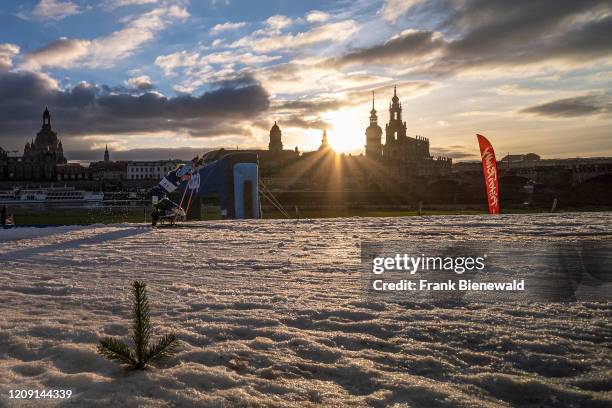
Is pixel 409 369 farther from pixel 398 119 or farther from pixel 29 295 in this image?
pixel 398 119

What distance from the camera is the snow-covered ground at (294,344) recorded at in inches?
115

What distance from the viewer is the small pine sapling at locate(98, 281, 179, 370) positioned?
3170mm

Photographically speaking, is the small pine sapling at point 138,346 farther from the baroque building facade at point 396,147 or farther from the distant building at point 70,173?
the distant building at point 70,173

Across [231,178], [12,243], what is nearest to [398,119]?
[231,178]

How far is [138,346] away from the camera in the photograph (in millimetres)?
3244

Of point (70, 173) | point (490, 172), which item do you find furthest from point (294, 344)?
point (70, 173)

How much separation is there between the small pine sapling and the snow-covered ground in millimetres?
103

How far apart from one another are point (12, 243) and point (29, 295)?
313 inches

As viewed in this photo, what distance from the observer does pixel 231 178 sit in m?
24.9

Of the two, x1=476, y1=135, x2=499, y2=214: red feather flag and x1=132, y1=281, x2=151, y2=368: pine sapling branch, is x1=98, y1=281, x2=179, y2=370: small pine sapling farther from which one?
x1=476, y1=135, x2=499, y2=214: red feather flag

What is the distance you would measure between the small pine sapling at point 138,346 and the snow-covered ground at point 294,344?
103 mm

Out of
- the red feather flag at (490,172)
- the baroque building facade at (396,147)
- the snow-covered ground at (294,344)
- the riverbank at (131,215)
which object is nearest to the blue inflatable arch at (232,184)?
the riverbank at (131,215)

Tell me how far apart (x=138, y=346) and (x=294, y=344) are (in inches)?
51.0

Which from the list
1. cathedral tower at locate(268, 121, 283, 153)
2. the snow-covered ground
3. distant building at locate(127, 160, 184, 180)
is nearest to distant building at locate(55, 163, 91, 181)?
distant building at locate(127, 160, 184, 180)
